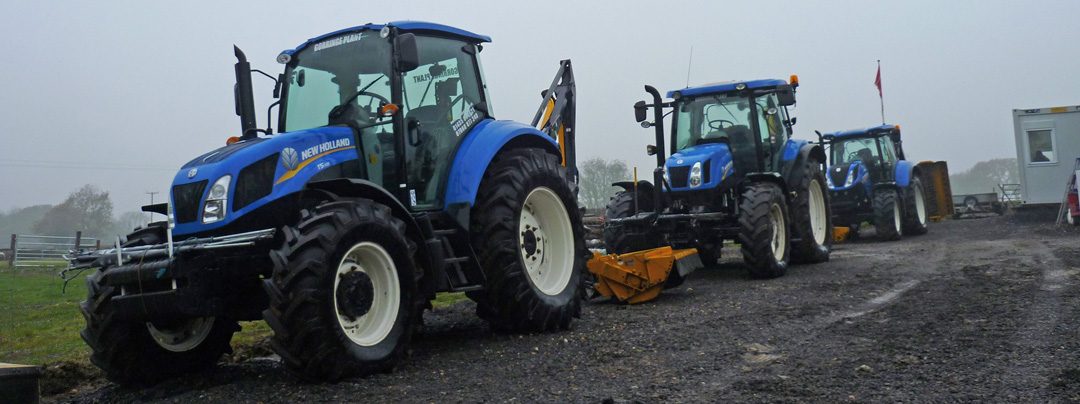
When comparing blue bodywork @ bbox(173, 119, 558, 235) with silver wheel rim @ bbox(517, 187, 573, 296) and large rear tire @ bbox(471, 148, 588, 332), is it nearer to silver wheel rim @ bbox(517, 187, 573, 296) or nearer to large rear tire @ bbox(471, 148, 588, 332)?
large rear tire @ bbox(471, 148, 588, 332)

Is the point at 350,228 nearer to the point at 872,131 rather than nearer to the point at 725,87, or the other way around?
the point at 725,87

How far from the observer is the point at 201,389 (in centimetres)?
521

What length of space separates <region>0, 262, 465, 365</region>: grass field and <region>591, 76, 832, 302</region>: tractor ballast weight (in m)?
2.64

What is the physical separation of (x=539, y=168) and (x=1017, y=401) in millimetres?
3792

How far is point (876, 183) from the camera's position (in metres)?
18.3

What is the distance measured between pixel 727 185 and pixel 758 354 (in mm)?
5625

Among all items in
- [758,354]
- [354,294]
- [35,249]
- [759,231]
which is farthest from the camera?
[35,249]

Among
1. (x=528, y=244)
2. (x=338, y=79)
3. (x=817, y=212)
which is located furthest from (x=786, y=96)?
(x=338, y=79)

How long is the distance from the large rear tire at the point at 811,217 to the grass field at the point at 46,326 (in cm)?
464

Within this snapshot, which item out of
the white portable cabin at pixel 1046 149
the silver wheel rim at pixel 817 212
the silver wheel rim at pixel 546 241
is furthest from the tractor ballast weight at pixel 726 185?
the white portable cabin at pixel 1046 149

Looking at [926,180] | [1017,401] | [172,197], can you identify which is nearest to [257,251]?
[172,197]

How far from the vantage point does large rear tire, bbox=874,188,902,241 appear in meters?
16.9

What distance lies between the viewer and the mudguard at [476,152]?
6.17 meters

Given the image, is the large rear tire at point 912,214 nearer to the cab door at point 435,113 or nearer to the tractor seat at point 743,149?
the tractor seat at point 743,149
